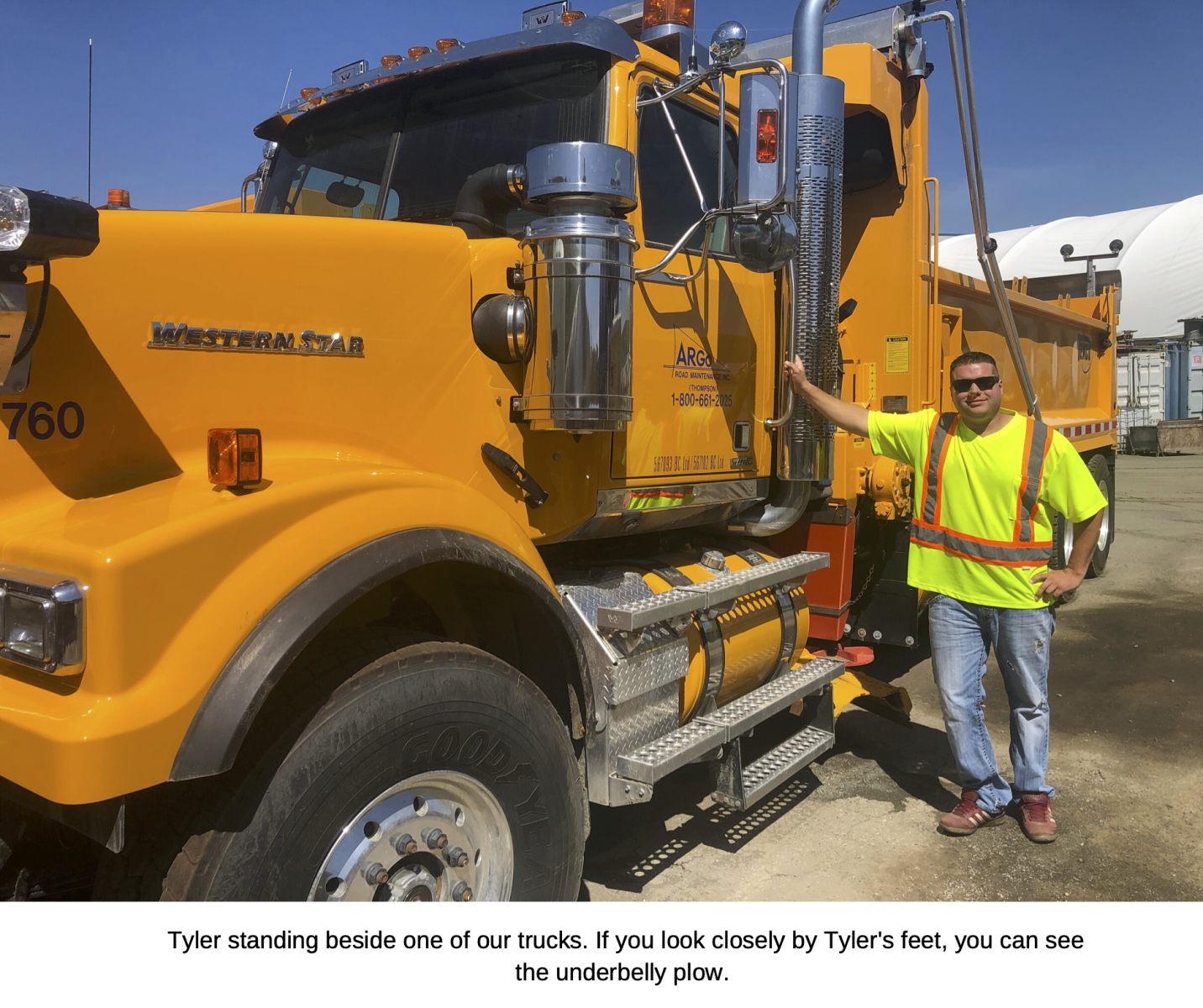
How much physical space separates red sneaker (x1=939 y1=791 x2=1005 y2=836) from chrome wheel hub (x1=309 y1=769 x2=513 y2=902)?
2083 mm

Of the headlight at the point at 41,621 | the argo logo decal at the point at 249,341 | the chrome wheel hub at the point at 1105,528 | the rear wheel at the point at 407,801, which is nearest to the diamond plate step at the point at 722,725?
the rear wheel at the point at 407,801

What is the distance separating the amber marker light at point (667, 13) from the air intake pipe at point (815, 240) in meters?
0.38

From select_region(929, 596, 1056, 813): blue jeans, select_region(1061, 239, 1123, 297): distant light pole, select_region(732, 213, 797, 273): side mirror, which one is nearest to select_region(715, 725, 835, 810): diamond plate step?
select_region(929, 596, 1056, 813): blue jeans

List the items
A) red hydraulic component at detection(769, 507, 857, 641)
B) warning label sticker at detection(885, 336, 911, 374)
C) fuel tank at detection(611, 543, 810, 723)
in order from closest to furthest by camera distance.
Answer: fuel tank at detection(611, 543, 810, 723)
red hydraulic component at detection(769, 507, 857, 641)
warning label sticker at detection(885, 336, 911, 374)

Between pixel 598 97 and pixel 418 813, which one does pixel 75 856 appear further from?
pixel 598 97

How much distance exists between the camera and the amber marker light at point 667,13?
130 inches

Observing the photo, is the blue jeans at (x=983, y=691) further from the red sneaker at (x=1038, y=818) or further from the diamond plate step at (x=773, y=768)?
the diamond plate step at (x=773, y=768)

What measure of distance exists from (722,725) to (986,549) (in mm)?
1286

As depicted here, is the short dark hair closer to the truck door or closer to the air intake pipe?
the air intake pipe

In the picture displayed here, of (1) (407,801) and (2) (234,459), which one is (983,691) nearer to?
(1) (407,801)

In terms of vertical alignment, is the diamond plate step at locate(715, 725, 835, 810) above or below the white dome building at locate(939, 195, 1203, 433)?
below

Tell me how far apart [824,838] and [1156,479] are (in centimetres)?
1682

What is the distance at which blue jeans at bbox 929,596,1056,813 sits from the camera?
3598mm
